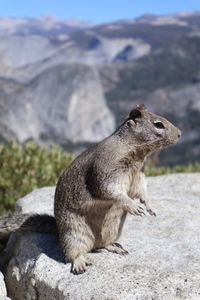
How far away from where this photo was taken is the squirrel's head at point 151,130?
20.1 feet

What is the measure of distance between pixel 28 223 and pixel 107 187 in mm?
1512

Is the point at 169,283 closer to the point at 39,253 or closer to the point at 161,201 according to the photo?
the point at 39,253

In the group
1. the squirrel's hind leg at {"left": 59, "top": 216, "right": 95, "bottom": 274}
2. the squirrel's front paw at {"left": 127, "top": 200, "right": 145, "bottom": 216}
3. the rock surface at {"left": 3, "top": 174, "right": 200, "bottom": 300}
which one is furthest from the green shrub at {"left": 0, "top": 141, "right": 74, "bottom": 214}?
the squirrel's front paw at {"left": 127, "top": 200, "right": 145, "bottom": 216}

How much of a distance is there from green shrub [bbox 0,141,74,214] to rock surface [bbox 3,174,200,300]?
3567mm

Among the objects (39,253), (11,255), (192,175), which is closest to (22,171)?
(192,175)

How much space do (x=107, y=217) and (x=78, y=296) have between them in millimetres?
946

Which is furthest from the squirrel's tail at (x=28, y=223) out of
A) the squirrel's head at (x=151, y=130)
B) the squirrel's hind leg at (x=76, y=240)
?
the squirrel's head at (x=151, y=130)

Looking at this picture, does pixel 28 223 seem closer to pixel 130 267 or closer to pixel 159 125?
pixel 130 267

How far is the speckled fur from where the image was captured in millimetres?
5992

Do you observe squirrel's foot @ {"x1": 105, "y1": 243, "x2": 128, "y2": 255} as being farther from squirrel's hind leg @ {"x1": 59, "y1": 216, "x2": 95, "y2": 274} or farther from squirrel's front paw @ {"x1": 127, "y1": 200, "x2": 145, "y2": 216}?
squirrel's front paw @ {"x1": 127, "y1": 200, "x2": 145, "y2": 216}

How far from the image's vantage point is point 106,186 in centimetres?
593

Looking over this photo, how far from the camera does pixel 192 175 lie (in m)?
10.9

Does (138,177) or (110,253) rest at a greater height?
(138,177)

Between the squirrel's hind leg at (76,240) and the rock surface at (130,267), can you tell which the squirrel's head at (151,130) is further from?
the rock surface at (130,267)
